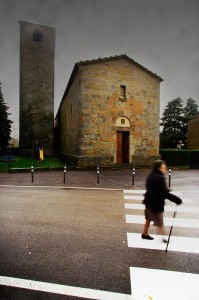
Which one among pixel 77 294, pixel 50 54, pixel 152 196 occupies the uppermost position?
pixel 50 54

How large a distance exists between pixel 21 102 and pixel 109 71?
56.6 ft

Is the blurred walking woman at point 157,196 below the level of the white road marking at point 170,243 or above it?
above

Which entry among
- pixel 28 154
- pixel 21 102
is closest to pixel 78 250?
pixel 28 154

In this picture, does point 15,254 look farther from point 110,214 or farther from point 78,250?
point 110,214

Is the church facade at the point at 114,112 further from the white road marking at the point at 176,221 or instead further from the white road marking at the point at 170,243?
the white road marking at the point at 170,243

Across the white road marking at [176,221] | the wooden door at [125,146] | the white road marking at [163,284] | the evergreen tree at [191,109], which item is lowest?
the white road marking at [163,284]

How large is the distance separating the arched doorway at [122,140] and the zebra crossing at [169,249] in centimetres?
1200

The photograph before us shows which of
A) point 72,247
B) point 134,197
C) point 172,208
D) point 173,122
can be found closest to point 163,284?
point 72,247

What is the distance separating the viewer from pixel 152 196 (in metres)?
4.90

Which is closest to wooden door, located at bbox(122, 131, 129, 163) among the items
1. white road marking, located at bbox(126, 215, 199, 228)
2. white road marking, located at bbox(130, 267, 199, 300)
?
white road marking, located at bbox(126, 215, 199, 228)

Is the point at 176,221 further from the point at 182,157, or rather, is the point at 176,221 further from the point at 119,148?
the point at 182,157

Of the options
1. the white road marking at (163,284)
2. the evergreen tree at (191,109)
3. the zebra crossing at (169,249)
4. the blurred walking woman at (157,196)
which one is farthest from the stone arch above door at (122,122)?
the evergreen tree at (191,109)

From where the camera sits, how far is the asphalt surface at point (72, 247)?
3.62 meters

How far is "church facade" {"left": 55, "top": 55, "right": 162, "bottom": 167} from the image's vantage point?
1864 centimetres
